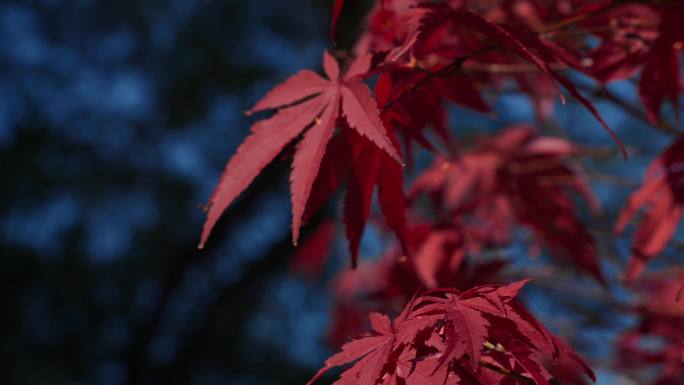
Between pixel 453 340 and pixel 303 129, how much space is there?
22cm

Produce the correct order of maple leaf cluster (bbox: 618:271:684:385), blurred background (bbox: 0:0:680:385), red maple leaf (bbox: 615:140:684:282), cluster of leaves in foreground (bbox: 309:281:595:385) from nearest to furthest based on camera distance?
cluster of leaves in foreground (bbox: 309:281:595:385) → red maple leaf (bbox: 615:140:684:282) → maple leaf cluster (bbox: 618:271:684:385) → blurred background (bbox: 0:0:680:385)

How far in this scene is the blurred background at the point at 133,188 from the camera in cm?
317

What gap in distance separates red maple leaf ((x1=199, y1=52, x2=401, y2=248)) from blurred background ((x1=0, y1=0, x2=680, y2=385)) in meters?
2.49

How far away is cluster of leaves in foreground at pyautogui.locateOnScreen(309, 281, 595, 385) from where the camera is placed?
0.41m

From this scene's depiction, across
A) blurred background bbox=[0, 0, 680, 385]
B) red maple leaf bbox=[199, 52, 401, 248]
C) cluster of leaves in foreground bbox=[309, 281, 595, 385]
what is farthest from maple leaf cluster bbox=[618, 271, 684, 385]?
blurred background bbox=[0, 0, 680, 385]

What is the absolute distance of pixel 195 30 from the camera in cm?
346

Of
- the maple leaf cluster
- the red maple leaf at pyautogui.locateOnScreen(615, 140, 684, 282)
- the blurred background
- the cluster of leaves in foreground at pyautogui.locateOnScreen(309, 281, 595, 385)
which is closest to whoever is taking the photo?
the cluster of leaves in foreground at pyautogui.locateOnScreen(309, 281, 595, 385)

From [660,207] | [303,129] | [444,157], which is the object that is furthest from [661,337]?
[303,129]

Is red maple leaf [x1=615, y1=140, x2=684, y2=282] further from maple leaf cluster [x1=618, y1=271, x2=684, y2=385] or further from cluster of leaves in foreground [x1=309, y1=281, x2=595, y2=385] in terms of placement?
cluster of leaves in foreground [x1=309, y1=281, x2=595, y2=385]

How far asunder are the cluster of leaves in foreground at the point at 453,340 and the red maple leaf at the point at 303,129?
0.09 m

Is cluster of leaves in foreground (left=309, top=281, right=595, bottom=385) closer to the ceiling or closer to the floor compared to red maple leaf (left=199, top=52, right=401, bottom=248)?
closer to the floor

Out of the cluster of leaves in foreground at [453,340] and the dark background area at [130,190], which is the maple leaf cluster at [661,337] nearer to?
the cluster of leaves in foreground at [453,340]

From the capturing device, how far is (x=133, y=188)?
130 inches

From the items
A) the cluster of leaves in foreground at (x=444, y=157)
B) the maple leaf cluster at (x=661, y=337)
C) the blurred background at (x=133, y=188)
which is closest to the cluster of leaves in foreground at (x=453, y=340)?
the cluster of leaves in foreground at (x=444, y=157)
